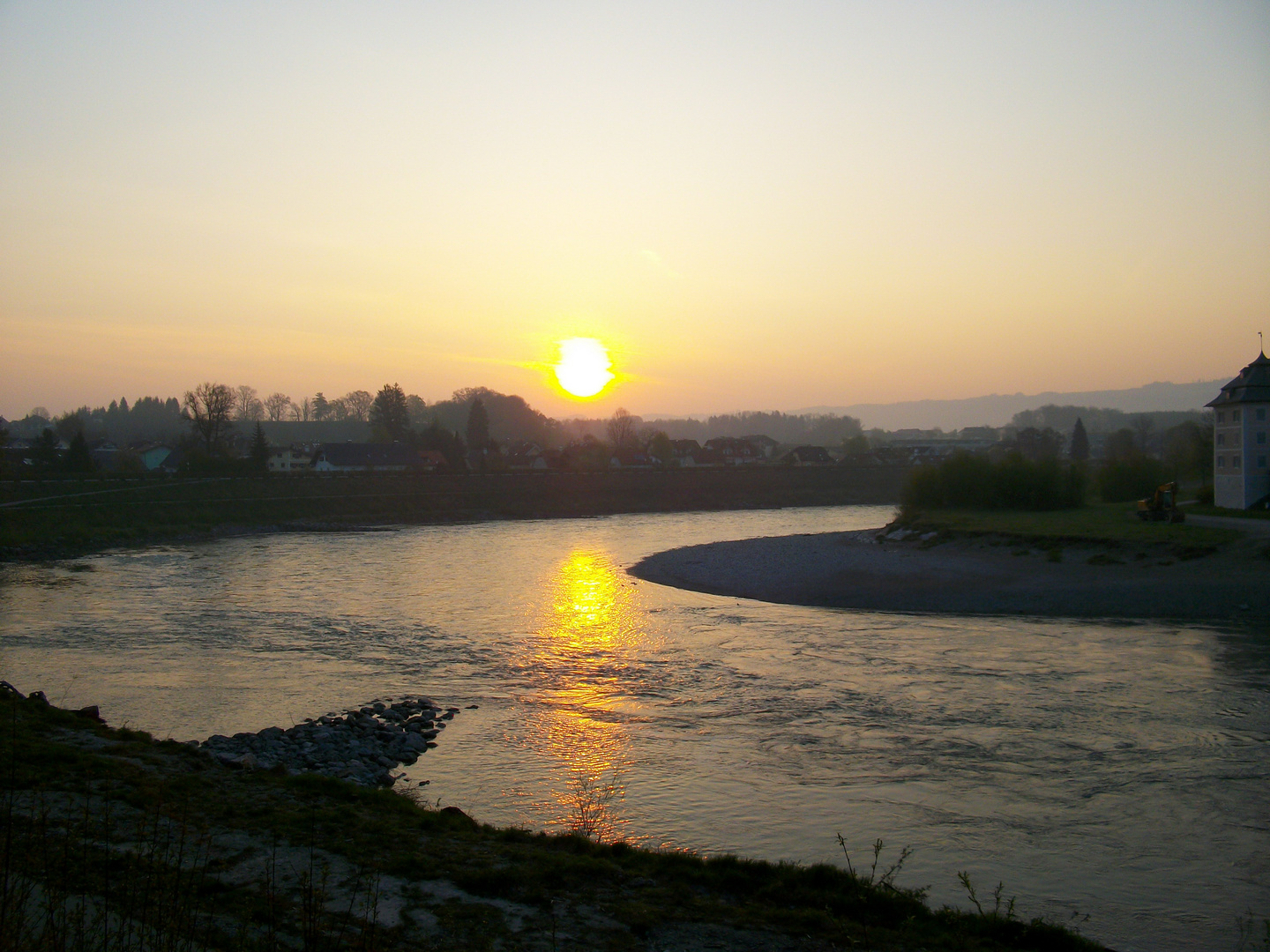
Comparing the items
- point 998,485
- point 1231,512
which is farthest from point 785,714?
point 998,485

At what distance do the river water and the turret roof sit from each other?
1544cm

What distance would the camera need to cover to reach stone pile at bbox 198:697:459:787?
1045cm

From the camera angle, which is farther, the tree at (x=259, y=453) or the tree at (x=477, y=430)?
the tree at (x=477, y=430)

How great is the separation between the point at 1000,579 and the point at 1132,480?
2529 cm

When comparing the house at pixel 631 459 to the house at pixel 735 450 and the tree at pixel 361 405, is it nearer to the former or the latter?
the house at pixel 735 450

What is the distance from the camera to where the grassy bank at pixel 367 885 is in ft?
17.9

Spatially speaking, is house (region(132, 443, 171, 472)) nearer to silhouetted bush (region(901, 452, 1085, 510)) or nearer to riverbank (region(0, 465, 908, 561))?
riverbank (region(0, 465, 908, 561))

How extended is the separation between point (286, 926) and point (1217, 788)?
9850mm

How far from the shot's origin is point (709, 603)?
24.2m

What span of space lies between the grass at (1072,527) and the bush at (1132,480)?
4.58 m

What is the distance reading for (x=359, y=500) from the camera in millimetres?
59219

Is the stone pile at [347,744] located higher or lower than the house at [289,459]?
lower

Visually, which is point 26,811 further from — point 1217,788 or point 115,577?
point 115,577

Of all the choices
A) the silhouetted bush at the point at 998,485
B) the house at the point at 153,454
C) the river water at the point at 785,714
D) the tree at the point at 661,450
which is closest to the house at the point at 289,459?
the house at the point at 153,454
